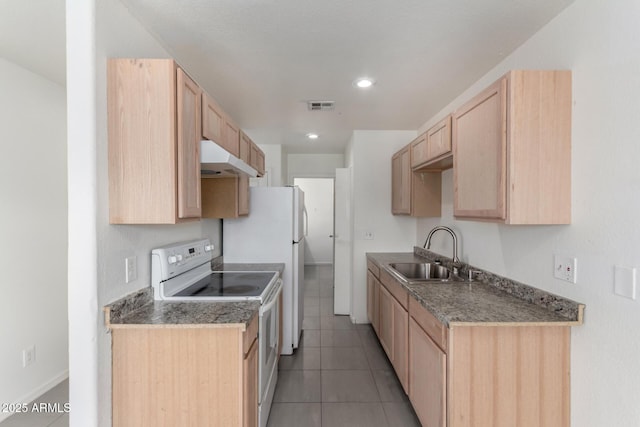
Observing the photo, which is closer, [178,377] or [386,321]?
[178,377]

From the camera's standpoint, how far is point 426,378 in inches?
67.6

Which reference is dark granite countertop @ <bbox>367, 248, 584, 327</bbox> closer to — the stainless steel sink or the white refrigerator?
the stainless steel sink

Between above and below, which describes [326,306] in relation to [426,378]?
below

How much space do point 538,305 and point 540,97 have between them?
43.4 inches

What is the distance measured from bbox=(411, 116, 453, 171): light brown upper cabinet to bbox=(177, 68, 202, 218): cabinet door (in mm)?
1670

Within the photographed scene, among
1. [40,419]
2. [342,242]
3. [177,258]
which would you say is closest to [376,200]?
[342,242]

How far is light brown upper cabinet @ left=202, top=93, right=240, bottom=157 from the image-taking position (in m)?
1.70

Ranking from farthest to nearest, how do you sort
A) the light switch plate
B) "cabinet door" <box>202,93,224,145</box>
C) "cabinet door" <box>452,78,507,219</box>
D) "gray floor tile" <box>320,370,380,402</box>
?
"gray floor tile" <box>320,370,380,402</box> → "cabinet door" <box>202,93,224,145</box> → "cabinet door" <box>452,78,507,219</box> → the light switch plate

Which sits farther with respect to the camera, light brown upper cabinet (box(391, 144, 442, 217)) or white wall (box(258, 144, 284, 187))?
white wall (box(258, 144, 284, 187))

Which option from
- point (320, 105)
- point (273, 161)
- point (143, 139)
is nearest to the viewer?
point (143, 139)

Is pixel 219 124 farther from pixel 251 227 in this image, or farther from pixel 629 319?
pixel 629 319

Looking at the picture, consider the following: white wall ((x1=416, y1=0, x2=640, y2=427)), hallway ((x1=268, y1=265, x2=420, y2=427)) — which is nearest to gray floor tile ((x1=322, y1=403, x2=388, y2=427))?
hallway ((x1=268, y1=265, x2=420, y2=427))

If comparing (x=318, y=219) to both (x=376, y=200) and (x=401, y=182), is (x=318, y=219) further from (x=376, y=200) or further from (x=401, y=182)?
(x=401, y=182)

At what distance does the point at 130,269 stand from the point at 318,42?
5.53 ft
